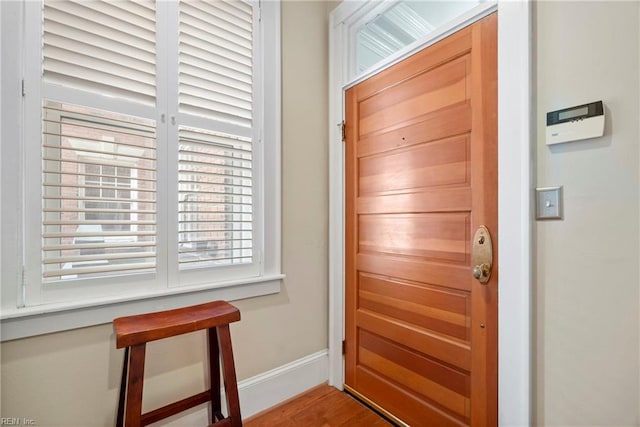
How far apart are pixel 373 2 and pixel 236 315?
5.89ft

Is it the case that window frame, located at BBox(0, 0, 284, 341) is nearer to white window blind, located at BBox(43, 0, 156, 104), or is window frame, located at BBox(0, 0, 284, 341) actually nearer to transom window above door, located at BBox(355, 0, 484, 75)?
white window blind, located at BBox(43, 0, 156, 104)

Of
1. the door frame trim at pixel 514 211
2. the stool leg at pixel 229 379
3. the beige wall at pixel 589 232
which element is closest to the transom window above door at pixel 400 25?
the door frame trim at pixel 514 211

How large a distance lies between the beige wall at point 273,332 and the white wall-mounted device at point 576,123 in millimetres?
1208

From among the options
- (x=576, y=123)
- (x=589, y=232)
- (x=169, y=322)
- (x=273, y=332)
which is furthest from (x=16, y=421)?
(x=576, y=123)

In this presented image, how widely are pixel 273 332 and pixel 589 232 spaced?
4.92 ft

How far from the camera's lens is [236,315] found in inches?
49.6

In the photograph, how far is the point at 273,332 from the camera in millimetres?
1695

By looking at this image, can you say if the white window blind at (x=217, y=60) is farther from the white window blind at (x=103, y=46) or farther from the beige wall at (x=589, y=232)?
the beige wall at (x=589, y=232)

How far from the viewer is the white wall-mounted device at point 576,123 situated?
35.6 inches

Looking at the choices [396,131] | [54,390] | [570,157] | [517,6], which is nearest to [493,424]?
[570,157]

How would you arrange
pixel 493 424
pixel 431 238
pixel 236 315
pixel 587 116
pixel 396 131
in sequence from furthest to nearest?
pixel 396 131 → pixel 431 238 → pixel 236 315 → pixel 493 424 → pixel 587 116

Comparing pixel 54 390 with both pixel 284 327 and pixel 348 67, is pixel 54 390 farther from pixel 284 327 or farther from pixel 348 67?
pixel 348 67

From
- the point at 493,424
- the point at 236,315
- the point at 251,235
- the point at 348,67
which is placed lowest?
the point at 493,424

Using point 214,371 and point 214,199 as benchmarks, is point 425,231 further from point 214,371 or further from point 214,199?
point 214,371
